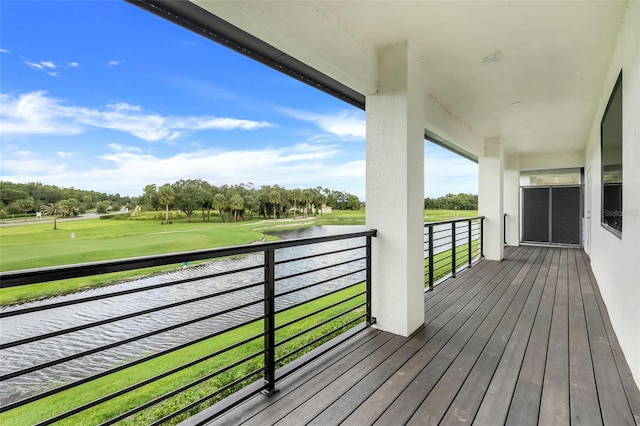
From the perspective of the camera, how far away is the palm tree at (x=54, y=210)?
2.92m

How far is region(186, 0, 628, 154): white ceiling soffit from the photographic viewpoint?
73.3 inches

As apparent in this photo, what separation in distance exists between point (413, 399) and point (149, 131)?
7438 mm

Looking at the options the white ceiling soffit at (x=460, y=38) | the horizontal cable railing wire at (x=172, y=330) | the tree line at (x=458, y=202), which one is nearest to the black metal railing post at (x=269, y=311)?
the horizontal cable railing wire at (x=172, y=330)

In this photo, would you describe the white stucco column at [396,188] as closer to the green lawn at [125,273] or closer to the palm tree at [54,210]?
the green lawn at [125,273]

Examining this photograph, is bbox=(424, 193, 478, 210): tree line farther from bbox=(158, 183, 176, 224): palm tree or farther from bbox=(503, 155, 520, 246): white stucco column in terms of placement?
bbox=(158, 183, 176, 224): palm tree

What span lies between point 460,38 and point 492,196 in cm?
432

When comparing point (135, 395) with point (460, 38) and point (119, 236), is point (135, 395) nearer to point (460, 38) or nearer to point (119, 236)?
point (119, 236)

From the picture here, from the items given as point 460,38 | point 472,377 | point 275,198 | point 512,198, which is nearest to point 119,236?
point 275,198

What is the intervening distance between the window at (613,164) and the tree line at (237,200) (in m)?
2.50

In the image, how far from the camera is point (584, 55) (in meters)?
2.68

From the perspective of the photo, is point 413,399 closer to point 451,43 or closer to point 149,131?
point 451,43

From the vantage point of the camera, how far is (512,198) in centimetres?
770

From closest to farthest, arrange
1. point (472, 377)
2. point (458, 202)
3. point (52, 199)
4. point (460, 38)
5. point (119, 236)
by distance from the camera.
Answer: point (472, 377) < point (460, 38) < point (52, 199) < point (119, 236) < point (458, 202)

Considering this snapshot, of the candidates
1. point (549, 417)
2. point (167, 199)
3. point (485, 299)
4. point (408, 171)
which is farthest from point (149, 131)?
point (549, 417)
